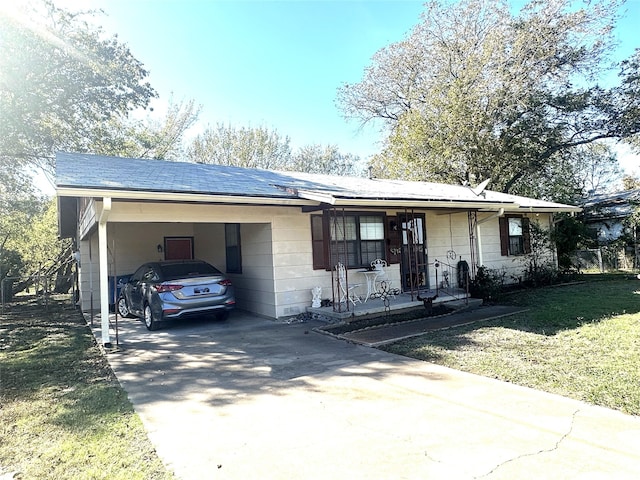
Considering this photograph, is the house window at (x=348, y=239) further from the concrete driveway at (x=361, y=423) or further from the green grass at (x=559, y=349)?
the concrete driveway at (x=361, y=423)

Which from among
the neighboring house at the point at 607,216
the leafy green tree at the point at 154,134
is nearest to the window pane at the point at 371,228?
the leafy green tree at the point at 154,134

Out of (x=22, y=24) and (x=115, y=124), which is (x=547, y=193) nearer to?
(x=115, y=124)

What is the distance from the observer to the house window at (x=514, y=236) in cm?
1299

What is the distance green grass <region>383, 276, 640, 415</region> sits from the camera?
159 inches

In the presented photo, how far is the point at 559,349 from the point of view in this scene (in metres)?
5.38

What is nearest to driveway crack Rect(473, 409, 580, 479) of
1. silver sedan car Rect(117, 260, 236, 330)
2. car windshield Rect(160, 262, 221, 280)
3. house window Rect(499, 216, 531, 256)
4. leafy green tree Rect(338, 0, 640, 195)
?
silver sedan car Rect(117, 260, 236, 330)

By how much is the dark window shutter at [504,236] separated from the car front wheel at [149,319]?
10.4 metres

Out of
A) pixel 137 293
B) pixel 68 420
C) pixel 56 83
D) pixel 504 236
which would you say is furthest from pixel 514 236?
pixel 56 83

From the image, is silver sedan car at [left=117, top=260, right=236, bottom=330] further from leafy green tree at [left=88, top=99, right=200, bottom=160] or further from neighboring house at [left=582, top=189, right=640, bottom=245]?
neighboring house at [left=582, top=189, right=640, bottom=245]

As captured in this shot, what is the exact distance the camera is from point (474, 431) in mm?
3195

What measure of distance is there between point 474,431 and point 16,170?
18.4 metres

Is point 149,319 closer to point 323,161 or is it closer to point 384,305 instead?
point 384,305

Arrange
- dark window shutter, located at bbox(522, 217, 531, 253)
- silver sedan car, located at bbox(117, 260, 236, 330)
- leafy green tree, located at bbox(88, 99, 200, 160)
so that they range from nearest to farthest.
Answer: silver sedan car, located at bbox(117, 260, 236, 330)
dark window shutter, located at bbox(522, 217, 531, 253)
leafy green tree, located at bbox(88, 99, 200, 160)

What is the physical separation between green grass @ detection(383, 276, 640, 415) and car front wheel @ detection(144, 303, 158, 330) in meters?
4.68
